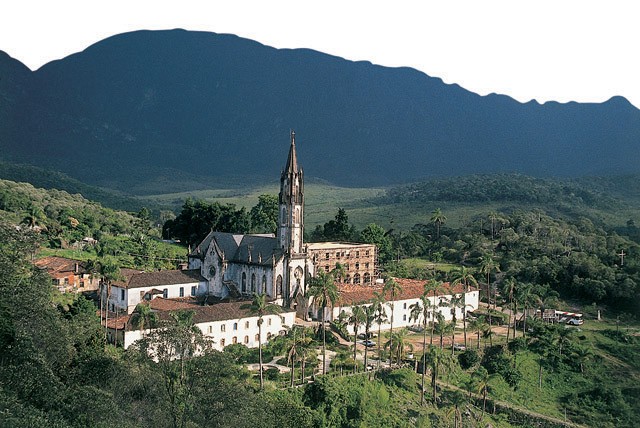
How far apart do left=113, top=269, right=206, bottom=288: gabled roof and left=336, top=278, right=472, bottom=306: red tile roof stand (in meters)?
14.4

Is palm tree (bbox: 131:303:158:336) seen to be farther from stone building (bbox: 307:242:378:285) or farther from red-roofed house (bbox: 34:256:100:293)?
stone building (bbox: 307:242:378:285)

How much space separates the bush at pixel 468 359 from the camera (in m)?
63.5

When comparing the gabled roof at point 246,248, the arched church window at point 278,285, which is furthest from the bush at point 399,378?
the gabled roof at point 246,248

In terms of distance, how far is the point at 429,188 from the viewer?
19375 cm

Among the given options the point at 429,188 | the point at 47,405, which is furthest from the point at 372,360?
the point at 429,188

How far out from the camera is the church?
7162 cm

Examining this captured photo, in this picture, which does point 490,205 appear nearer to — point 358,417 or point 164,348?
point 358,417

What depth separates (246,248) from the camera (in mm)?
75000


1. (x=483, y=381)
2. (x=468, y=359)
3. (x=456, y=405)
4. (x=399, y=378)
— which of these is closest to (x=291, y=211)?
(x=399, y=378)

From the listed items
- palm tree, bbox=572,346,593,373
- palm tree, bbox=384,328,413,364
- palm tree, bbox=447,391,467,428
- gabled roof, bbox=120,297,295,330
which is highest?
gabled roof, bbox=120,297,295,330

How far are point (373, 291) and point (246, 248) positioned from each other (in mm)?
13245

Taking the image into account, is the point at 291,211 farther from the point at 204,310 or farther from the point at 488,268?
the point at 488,268

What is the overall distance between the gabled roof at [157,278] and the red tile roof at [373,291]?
14.4 metres

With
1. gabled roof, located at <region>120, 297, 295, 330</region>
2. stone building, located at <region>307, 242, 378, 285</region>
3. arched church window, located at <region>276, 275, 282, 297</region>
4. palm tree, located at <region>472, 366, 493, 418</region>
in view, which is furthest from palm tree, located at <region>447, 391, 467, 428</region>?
stone building, located at <region>307, 242, 378, 285</region>
